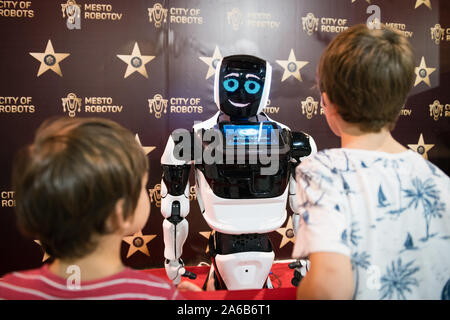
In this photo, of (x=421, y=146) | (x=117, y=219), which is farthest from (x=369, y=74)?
(x=421, y=146)

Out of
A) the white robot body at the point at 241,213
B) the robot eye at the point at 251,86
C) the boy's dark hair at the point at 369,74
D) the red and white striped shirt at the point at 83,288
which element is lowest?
the white robot body at the point at 241,213

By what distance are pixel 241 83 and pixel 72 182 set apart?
4.17 ft

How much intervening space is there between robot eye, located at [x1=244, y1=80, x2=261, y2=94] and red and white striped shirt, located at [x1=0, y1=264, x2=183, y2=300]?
1259 mm

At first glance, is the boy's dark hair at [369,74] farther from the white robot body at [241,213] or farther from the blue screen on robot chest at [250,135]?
the white robot body at [241,213]

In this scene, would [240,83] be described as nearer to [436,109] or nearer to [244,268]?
[244,268]

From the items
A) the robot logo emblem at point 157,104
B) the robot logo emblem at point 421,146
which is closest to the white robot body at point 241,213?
the robot logo emblem at point 157,104

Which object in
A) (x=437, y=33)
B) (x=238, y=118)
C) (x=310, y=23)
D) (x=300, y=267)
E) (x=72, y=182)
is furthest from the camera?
(x=437, y=33)

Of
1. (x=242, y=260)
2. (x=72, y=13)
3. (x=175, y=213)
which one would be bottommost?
(x=242, y=260)

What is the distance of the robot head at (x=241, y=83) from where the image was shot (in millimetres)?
1784

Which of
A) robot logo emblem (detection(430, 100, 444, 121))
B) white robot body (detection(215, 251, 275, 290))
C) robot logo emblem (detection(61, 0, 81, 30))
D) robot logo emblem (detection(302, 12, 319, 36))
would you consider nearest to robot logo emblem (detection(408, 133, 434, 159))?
robot logo emblem (detection(430, 100, 444, 121))

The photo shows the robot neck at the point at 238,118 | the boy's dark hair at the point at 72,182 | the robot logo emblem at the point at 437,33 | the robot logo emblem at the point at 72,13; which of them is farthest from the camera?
the robot logo emblem at the point at 437,33

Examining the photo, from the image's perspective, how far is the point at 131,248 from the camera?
2932 mm

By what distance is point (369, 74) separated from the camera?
2.38 ft
